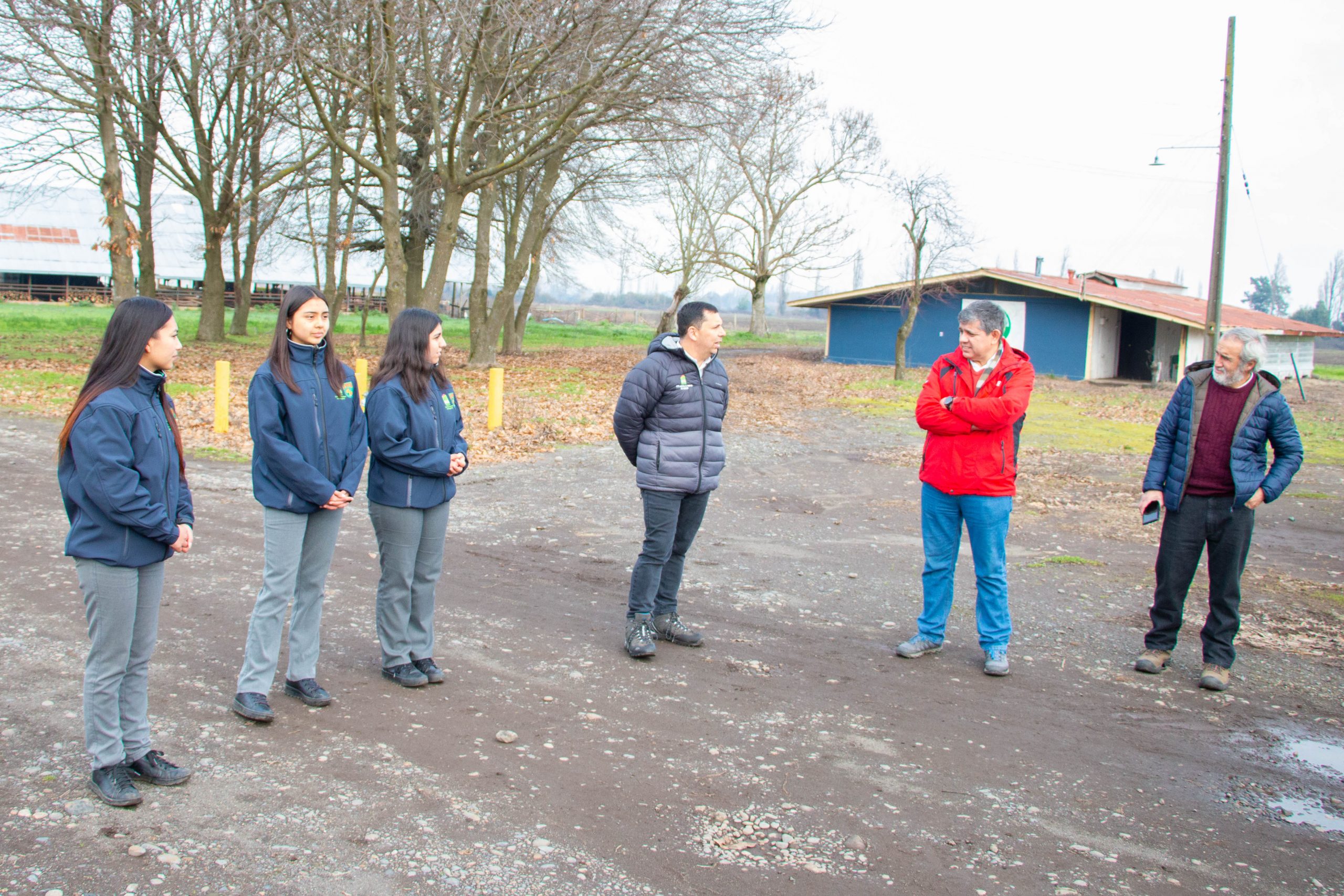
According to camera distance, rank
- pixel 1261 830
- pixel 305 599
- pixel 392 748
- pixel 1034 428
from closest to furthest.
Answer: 1. pixel 1261 830
2. pixel 392 748
3. pixel 305 599
4. pixel 1034 428

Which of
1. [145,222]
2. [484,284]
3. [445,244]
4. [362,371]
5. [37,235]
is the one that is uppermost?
[37,235]

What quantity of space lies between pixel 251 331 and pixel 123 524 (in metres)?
37.6

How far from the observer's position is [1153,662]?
568 centimetres

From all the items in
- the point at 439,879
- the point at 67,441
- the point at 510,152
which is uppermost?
the point at 510,152

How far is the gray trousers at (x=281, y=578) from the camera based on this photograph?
4352 millimetres

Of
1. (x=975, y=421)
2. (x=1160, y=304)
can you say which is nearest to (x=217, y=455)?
(x=975, y=421)

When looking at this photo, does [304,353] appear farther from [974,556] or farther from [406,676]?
[974,556]

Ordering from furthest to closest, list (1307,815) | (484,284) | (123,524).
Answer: (484,284), (1307,815), (123,524)

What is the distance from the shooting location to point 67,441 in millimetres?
3568

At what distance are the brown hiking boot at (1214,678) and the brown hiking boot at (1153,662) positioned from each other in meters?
0.21

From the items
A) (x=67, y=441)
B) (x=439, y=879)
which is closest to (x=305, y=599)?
(x=67, y=441)

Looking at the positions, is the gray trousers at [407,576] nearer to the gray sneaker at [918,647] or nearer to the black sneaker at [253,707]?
the black sneaker at [253,707]

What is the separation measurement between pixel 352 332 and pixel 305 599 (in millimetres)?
38807

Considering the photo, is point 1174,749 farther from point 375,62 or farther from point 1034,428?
point 375,62
